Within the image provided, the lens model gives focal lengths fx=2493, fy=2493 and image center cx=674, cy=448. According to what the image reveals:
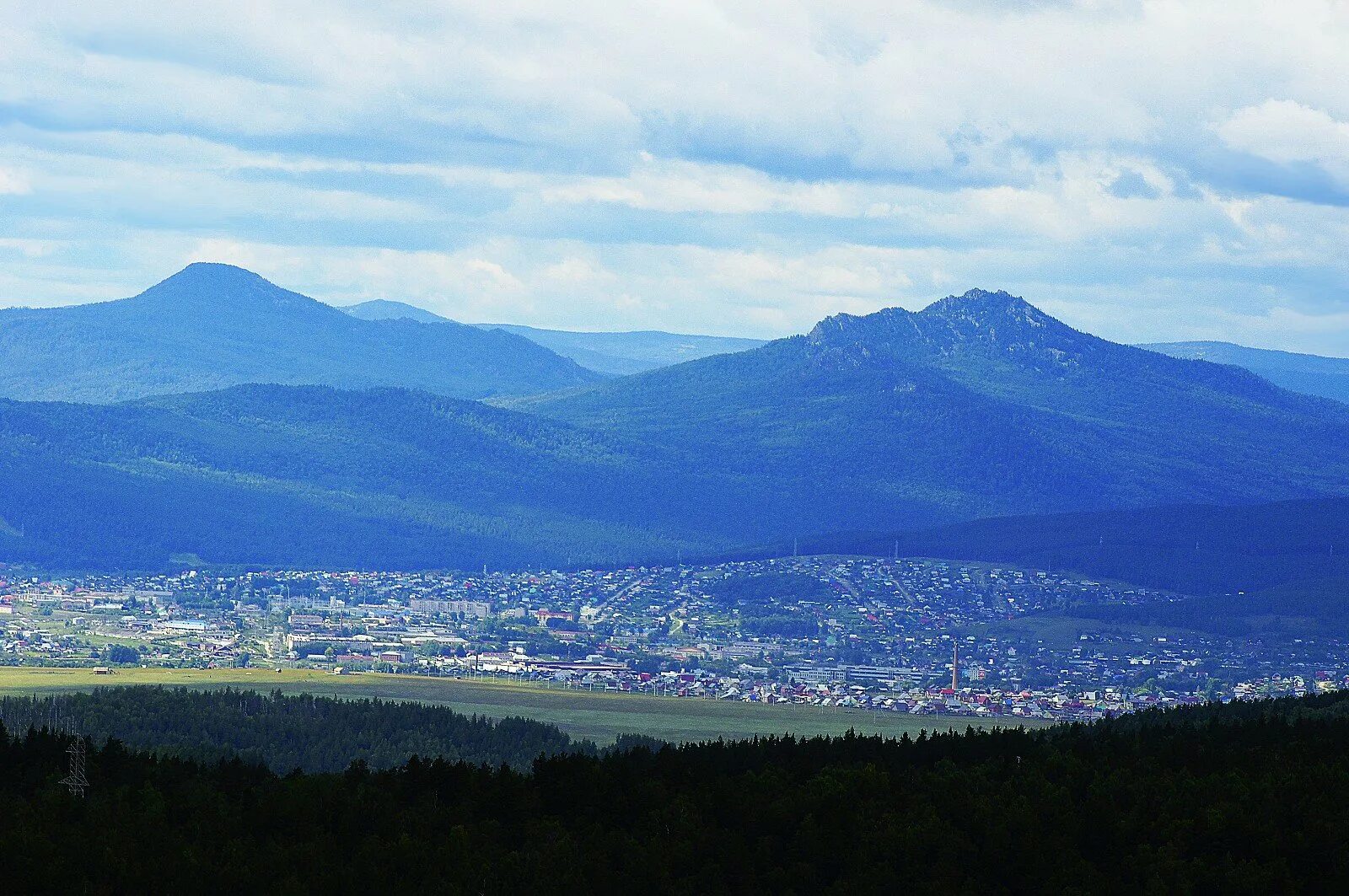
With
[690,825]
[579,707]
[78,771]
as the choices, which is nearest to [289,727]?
[579,707]

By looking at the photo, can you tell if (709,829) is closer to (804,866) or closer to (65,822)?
(804,866)

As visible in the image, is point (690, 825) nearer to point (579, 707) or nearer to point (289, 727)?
point (289, 727)

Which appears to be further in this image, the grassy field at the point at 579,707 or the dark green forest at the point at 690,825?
the grassy field at the point at 579,707

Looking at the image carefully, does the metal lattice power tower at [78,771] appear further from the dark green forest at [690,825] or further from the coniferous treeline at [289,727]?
the coniferous treeline at [289,727]

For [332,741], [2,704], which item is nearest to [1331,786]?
[332,741]

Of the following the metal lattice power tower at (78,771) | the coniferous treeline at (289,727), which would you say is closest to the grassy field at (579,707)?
the coniferous treeline at (289,727)

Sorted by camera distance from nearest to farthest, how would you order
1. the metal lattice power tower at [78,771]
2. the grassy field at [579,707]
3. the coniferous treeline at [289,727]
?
the metal lattice power tower at [78,771], the coniferous treeline at [289,727], the grassy field at [579,707]

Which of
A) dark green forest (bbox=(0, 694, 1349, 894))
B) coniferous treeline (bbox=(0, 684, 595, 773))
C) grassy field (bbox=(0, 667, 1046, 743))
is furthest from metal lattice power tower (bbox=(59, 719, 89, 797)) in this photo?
grassy field (bbox=(0, 667, 1046, 743))
